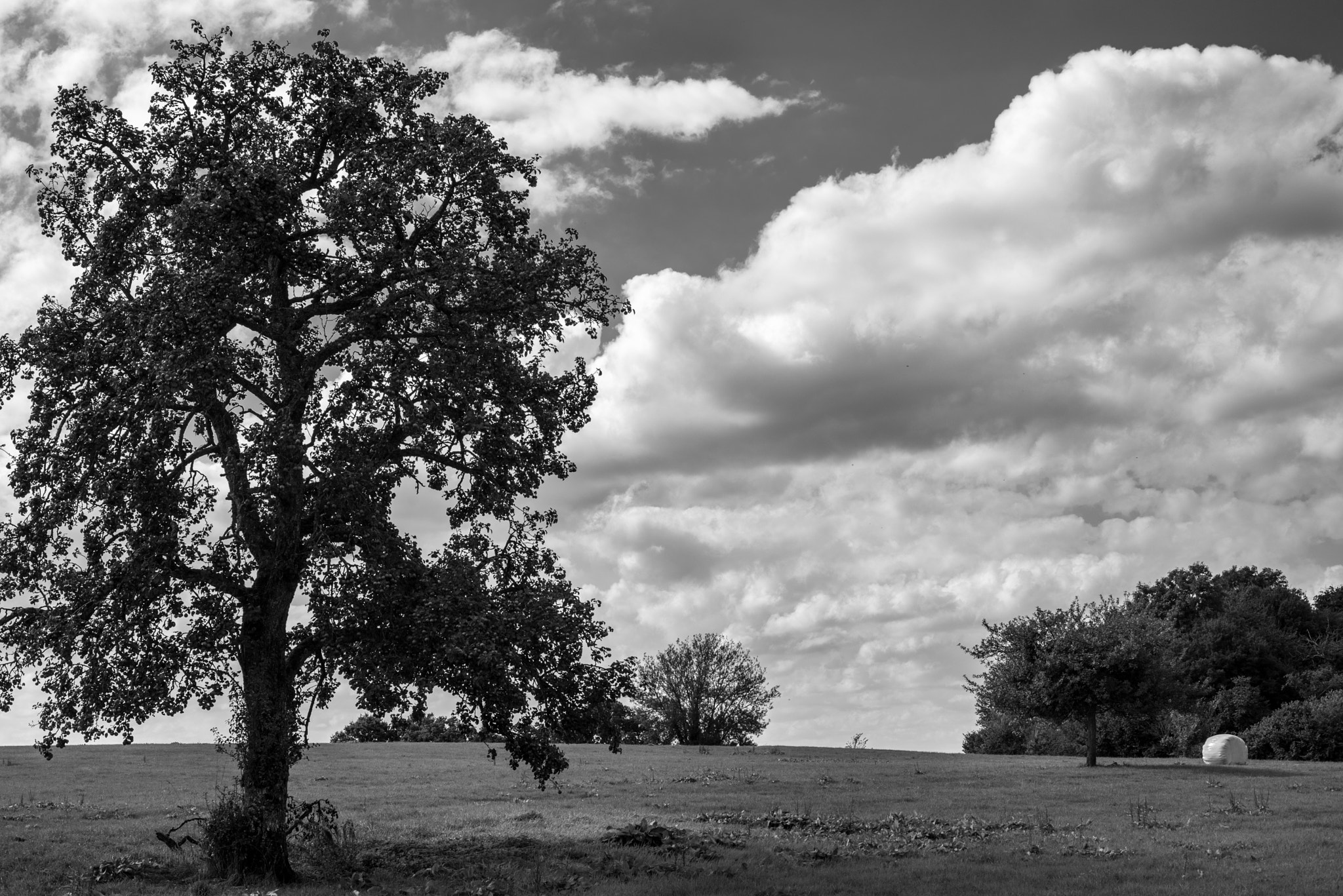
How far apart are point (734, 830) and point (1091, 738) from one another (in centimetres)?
3599

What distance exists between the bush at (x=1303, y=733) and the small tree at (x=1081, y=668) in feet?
59.9

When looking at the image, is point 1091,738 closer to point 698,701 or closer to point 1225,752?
point 1225,752

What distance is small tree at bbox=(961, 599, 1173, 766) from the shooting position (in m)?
59.0

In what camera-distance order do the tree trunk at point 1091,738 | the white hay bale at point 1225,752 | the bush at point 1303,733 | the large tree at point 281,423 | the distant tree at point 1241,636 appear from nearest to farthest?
the large tree at point 281,423 < the white hay bale at point 1225,752 < the tree trunk at point 1091,738 < the bush at point 1303,733 < the distant tree at point 1241,636

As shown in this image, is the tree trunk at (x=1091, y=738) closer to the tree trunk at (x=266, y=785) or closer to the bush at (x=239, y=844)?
the tree trunk at (x=266, y=785)

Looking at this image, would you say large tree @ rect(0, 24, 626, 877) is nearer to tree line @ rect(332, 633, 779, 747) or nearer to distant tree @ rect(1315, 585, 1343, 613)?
tree line @ rect(332, 633, 779, 747)

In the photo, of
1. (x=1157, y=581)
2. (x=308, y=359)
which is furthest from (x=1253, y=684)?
(x=308, y=359)

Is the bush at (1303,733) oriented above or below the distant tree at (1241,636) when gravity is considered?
below

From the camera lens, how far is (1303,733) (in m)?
72.1

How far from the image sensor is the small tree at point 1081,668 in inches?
2324

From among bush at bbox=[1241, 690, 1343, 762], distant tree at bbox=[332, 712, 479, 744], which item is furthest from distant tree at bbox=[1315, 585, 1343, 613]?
distant tree at bbox=[332, 712, 479, 744]

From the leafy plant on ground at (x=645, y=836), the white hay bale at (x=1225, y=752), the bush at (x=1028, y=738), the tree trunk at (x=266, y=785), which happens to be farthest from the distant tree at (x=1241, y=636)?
the tree trunk at (x=266, y=785)

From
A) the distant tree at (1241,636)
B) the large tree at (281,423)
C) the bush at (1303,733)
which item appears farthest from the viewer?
the distant tree at (1241,636)

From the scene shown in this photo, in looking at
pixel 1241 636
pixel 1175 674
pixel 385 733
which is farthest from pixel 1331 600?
pixel 385 733
